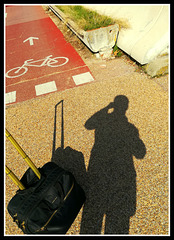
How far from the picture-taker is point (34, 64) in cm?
754

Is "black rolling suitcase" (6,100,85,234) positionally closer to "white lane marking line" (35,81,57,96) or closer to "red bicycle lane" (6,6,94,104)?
"white lane marking line" (35,81,57,96)

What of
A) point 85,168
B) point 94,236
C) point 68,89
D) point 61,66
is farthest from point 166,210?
point 61,66

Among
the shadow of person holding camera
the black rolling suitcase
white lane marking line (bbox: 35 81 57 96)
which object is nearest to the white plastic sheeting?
the shadow of person holding camera

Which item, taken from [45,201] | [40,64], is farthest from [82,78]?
[45,201]

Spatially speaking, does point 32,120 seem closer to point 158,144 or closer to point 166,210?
point 158,144

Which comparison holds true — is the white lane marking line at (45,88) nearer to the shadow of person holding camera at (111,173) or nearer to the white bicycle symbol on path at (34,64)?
the white bicycle symbol on path at (34,64)

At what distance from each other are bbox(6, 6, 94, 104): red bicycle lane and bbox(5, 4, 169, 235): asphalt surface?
20.9 inches

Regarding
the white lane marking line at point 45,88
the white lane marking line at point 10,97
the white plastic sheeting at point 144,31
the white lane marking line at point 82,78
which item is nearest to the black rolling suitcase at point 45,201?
the white lane marking line at point 45,88

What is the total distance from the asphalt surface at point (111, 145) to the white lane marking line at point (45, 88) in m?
0.31

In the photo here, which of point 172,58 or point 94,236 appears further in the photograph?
point 172,58

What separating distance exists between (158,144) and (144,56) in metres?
3.56

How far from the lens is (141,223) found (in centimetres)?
284

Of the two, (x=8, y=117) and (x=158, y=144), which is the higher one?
(x=8, y=117)

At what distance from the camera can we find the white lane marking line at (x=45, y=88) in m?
5.94
